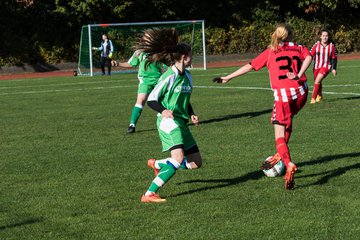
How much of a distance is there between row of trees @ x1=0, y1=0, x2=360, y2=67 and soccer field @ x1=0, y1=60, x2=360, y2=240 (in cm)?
2344

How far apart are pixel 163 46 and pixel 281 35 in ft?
4.61

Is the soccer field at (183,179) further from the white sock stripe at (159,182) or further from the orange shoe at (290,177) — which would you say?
the white sock stripe at (159,182)

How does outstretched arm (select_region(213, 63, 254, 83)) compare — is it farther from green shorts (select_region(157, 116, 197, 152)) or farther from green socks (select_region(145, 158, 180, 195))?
green socks (select_region(145, 158, 180, 195))

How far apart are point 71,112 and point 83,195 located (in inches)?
393

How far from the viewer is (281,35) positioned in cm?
854

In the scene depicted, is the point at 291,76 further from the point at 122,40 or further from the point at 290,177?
the point at 122,40

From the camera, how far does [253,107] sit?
17.4m

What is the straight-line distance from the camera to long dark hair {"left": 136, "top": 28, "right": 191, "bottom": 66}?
797 cm

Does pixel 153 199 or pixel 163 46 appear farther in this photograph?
pixel 163 46

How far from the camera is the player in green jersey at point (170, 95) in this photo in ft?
25.8

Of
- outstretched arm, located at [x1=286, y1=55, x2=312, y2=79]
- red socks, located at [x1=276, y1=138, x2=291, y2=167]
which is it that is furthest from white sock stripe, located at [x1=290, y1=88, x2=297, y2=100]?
red socks, located at [x1=276, y1=138, x2=291, y2=167]

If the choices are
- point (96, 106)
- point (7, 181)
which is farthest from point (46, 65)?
point (7, 181)

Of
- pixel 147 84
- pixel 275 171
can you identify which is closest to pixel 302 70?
pixel 275 171

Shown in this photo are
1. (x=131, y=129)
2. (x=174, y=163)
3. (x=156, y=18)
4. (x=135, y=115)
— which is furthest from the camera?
(x=156, y=18)
